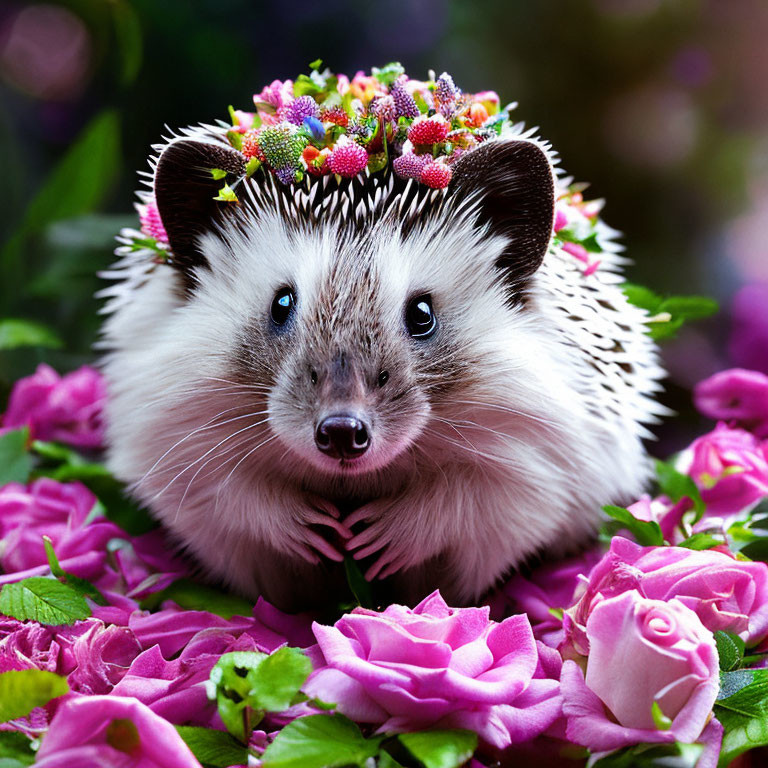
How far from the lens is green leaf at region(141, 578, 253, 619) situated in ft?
3.65

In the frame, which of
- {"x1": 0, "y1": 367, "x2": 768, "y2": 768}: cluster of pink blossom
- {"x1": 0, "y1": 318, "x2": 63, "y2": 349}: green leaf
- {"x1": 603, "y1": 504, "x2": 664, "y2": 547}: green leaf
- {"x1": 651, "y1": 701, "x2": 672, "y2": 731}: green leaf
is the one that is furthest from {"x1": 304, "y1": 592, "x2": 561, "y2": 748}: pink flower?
{"x1": 0, "y1": 318, "x2": 63, "y2": 349}: green leaf

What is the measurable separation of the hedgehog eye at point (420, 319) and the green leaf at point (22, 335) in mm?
813

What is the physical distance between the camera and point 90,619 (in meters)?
1.03

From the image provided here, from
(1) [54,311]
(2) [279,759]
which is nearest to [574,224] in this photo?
(2) [279,759]

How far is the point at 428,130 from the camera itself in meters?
1.03

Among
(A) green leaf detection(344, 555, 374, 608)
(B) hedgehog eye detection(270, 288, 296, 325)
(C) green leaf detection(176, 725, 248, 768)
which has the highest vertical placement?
(B) hedgehog eye detection(270, 288, 296, 325)

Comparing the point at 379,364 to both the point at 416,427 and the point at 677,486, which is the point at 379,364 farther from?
the point at 677,486

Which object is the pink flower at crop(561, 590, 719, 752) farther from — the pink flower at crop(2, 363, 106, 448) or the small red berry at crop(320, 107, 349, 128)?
the pink flower at crop(2, 363, 106, 448)

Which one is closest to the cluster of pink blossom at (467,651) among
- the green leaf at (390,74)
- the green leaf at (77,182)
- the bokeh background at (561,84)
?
the green leaf at (390,74)

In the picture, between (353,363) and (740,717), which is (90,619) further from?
A: (740,717)

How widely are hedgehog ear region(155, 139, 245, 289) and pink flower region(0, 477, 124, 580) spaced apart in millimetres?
373

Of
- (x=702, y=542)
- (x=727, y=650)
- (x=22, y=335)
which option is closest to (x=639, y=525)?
(x=702, y=542)

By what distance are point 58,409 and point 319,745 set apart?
923 mm

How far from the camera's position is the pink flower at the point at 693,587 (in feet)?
3.04
